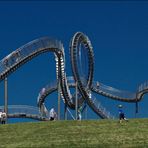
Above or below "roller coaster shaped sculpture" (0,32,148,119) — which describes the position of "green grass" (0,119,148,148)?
below

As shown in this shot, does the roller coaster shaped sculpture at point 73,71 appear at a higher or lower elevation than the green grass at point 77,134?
higher

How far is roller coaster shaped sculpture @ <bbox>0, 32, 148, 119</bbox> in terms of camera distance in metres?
52.4

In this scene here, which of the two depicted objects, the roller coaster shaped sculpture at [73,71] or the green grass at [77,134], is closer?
the green grass at [77,134]

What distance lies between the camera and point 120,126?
3247cm

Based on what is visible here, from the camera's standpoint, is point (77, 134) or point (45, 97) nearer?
point (77, 134)

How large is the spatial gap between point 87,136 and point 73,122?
503 centimetres

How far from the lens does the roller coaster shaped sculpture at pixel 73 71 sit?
172 feet

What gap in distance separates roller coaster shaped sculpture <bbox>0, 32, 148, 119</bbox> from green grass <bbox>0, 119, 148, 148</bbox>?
1797 cm

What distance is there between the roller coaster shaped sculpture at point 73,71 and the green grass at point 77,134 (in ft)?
59.0

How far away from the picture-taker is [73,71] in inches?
2514

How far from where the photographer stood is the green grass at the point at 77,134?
27.5 m

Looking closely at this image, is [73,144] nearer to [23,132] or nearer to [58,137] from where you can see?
[58,137]

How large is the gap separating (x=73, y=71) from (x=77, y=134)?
33819 millimetres

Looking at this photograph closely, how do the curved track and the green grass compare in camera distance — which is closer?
the green grass
